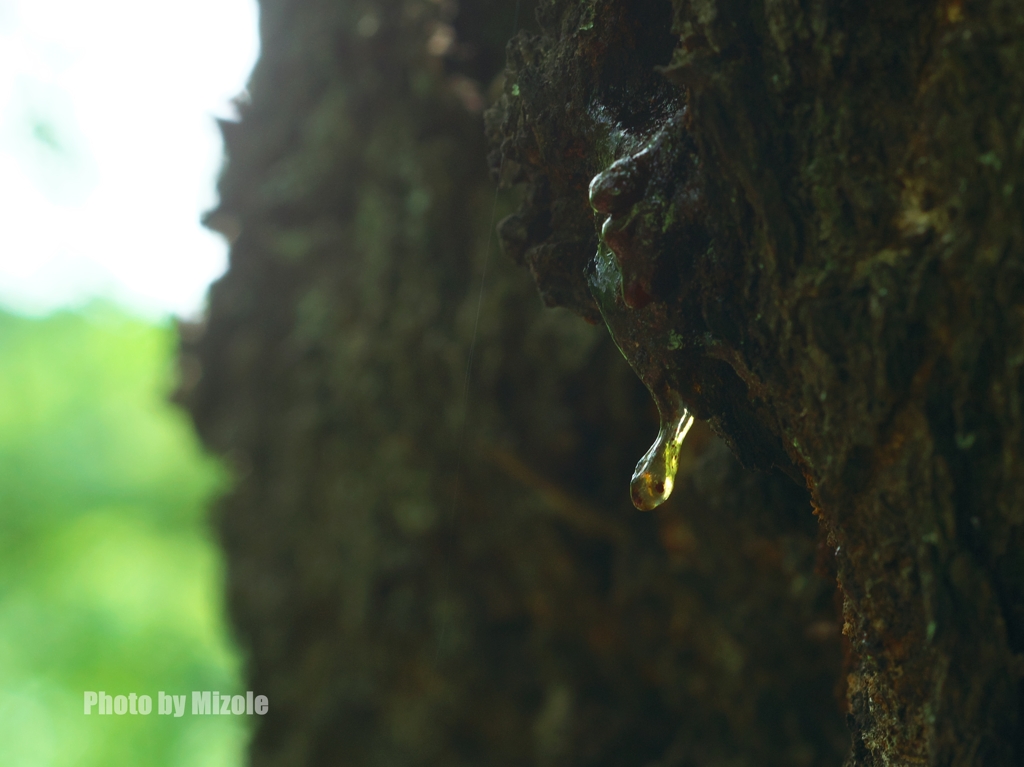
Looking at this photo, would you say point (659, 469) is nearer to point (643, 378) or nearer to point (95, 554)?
point (643, 378)

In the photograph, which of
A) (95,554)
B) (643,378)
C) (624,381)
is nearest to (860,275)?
(643,378)

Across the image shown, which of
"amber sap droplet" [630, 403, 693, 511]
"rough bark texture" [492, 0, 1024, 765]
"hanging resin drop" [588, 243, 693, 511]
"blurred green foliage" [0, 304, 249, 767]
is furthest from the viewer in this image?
"blurred green foliage" [0, 304, 249, 767]

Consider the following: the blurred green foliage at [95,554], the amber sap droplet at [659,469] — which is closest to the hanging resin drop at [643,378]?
the amber sap droplet at [659,469]

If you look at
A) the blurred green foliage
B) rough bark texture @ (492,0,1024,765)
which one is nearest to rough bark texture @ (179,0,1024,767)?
rough bark texture @ (492,0,1024,765)

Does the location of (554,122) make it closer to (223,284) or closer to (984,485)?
(984,485)

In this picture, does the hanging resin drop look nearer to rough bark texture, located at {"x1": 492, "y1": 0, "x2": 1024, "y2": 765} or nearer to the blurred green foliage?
rough bark texture, located at {"x1": 492, "y1": 0, "x2": 1024, "y2": 765}

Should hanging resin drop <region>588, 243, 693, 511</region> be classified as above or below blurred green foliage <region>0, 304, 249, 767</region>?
below
